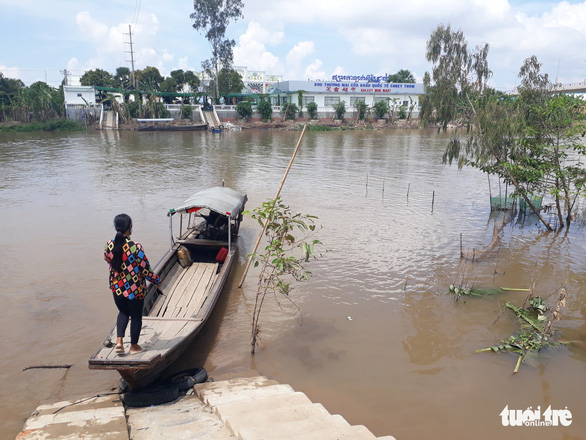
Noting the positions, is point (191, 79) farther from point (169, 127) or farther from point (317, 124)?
point (317, 124)

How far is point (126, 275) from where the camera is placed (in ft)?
14.2

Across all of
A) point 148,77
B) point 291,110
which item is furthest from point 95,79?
point 291,110

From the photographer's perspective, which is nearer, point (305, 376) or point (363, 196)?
point (305, 376)

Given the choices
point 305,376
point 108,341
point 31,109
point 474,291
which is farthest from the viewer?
point 31,109

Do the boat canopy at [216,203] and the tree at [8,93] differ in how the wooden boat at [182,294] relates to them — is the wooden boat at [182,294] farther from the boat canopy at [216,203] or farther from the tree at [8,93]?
the tree at [8,93]

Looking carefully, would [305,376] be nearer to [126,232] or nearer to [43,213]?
[126,232]

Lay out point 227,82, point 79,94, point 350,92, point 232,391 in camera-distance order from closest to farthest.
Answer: point 232,391
point 79,94
point 227,82
point 350,92

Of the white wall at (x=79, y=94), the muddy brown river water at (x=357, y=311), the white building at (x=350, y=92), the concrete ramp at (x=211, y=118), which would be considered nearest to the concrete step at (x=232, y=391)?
the muddy brown river water at (x=357, y=311)

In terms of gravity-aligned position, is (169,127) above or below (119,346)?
above

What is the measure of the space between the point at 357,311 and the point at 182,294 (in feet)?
9.68

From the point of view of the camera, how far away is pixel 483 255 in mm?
9414

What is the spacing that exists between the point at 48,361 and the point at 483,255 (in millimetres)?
8566

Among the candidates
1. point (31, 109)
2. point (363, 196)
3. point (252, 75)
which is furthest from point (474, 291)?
point (252, 75)

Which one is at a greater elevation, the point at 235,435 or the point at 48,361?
the point at 235,435
